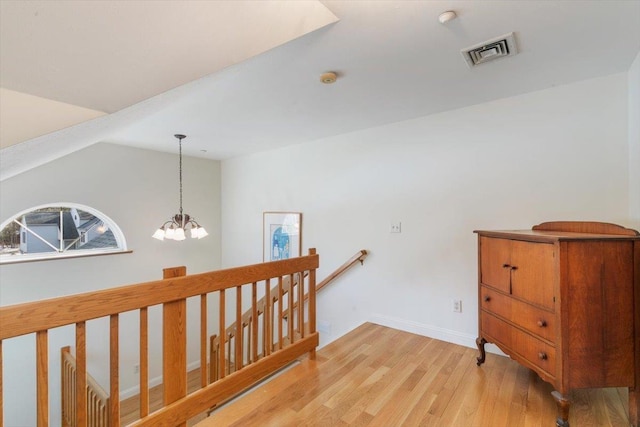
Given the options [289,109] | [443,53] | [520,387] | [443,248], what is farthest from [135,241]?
[520,387]

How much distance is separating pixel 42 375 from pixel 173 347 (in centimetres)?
51

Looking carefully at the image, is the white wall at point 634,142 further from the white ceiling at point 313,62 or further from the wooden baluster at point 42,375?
the wooden baluster at point 42,375

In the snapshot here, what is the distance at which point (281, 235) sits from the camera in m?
4.38

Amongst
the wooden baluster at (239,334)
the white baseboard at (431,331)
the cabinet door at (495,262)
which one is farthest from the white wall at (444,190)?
the wooden baluster at (239,334)

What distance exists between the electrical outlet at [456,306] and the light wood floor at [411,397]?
0.38 meters

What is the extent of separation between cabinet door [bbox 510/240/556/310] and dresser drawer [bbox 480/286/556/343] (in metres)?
0.05

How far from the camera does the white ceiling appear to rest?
102cm

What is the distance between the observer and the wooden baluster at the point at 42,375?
116cm

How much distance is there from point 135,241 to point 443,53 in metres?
4.43

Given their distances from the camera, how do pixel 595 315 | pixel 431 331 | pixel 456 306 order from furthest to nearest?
pixel 431 331
pixel 456 306
pixel 595 315

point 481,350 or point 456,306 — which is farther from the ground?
point 456,306

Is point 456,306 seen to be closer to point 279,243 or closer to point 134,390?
point 279,243

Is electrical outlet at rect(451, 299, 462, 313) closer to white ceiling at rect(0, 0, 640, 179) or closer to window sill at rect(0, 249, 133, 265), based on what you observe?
white ceiling at rect(0, 0, 640, 179)

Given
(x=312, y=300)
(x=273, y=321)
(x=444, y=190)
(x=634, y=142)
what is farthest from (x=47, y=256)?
(x=634, y=142)
